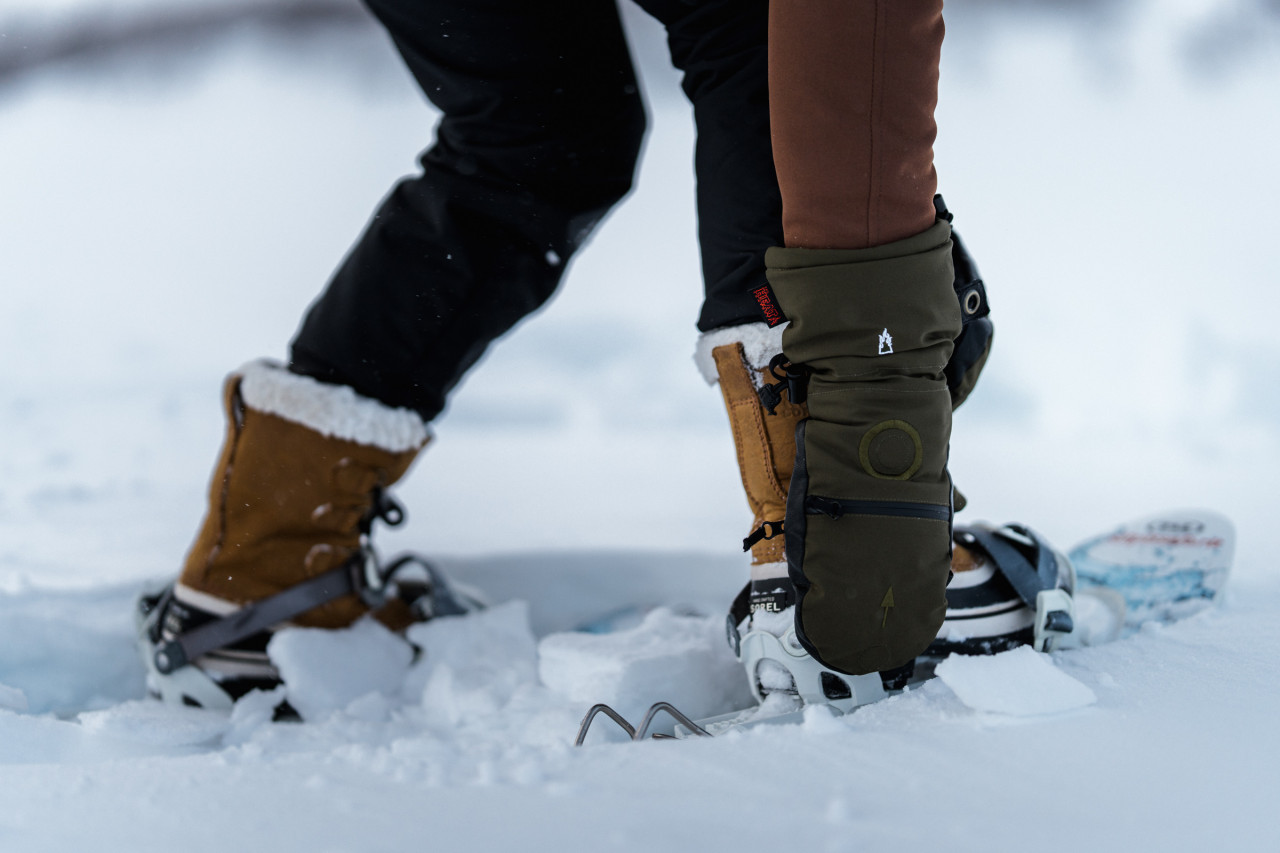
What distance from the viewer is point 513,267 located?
3.29 ft

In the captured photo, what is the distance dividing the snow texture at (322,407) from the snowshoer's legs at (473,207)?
29mm

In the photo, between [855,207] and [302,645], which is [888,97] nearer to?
[855,207]

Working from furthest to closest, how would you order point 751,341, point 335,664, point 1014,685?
point 335,664 < point 751,341 < point 1014,685

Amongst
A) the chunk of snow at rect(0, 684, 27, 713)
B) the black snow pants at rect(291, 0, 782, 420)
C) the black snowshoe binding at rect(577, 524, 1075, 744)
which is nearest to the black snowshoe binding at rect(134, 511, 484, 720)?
the chunk of snow at rect(0, 684, 27, 713)

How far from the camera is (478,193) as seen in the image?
982 millimetres

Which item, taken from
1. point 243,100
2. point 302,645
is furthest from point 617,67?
point 243,100

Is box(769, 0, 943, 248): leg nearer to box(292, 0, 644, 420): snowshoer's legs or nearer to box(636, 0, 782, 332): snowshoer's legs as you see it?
box(636, 0, 782, 332): snowshoer's legs

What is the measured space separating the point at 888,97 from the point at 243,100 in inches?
110

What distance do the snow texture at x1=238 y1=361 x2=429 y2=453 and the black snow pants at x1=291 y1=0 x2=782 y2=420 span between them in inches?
1.1

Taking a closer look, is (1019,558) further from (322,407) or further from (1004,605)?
(322,407)

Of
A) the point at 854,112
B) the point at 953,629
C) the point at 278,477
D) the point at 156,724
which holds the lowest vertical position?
the point at 156,724

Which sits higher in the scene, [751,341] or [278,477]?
[751,341]

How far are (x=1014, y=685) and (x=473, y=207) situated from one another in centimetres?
73

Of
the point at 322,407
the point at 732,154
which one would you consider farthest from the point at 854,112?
the point at 322,407
